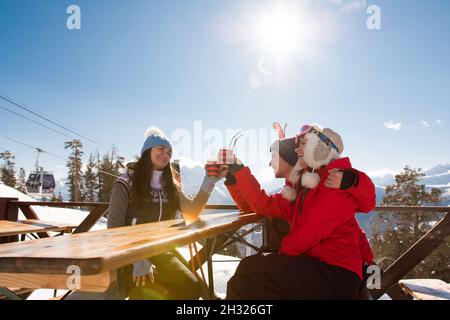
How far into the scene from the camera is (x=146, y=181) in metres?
2.95

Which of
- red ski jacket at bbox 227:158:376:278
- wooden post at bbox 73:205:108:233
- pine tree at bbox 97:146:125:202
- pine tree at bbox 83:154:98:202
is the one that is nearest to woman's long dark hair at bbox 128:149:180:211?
red ski jacket at bbox 227:158:376:278

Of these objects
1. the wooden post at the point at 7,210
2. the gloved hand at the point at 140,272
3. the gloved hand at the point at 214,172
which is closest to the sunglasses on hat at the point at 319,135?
the gloved hand at the point at 214,172

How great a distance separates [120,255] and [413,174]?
30.1 meters

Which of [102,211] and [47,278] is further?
[102,211]

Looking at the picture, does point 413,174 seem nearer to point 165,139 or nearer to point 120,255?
point 165,139

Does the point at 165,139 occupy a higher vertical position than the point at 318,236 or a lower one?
higher

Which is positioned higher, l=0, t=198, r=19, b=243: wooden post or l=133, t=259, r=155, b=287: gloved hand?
l=0, t=198, r=19, b=243: wooden post

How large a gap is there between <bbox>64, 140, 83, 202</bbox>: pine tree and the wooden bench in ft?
181

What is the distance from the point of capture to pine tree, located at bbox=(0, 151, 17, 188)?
176 ft

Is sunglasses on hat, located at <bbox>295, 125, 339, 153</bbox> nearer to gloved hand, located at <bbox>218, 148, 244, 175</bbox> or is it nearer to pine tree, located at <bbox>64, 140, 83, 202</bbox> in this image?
gloved hand, located at <bbox>218, 148, 244, 175</bbox>

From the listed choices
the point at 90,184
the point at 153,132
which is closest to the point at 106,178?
the point at 90,184

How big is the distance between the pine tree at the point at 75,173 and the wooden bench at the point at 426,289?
5528 centimetres
